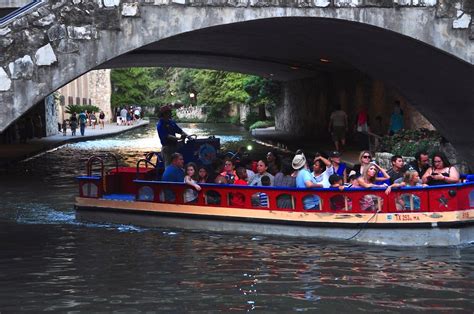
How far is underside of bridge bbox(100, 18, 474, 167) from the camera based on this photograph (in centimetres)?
1608

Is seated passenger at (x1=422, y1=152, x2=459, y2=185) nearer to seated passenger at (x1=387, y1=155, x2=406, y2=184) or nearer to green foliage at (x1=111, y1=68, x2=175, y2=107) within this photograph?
seated passenger at (x1=387, y1=155, x2=406, y2=184)

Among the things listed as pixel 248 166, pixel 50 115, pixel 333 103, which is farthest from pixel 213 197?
pixel 50 115

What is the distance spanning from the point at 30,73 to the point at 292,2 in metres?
4.30

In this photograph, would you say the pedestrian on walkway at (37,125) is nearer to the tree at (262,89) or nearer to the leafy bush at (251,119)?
the tree at (262,89)

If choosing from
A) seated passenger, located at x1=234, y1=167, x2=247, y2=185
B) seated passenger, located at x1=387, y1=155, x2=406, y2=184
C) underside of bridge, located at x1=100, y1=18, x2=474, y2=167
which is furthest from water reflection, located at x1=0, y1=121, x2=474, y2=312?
underside of bridge, located at x1=100, y1=18, x2=474, y2=167

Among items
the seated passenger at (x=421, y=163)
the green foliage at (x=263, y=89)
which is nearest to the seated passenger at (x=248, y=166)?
the seated passenger at (x=421, y=163)

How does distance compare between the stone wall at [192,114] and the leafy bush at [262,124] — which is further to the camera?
the stone wall at [192,114]

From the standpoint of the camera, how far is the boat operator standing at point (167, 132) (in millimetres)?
16859

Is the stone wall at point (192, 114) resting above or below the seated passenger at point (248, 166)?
above

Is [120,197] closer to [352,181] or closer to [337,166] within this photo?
[337,166]

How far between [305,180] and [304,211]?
51cm

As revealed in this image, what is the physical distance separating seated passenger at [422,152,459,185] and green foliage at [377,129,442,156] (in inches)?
245

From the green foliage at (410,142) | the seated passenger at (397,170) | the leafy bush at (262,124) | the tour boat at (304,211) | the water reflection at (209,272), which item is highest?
the leafy bush at (262,124)

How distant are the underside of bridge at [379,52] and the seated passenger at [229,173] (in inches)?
96.8
